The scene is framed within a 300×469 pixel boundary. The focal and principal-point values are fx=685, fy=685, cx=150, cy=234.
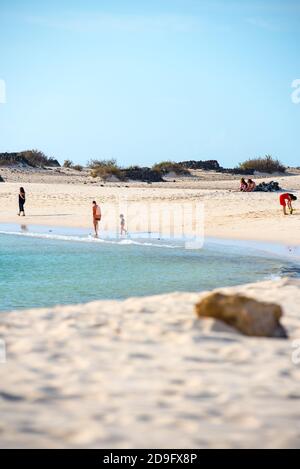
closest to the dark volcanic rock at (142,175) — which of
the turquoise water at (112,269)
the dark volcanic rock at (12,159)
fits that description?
the dark volcanic rock at (12,159)

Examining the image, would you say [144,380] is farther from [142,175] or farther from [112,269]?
[142,175]

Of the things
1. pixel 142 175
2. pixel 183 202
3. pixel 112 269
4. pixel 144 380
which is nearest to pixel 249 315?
pixel 144 380

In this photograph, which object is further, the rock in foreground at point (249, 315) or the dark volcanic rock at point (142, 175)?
the dark volcanic rock at point (142, 175)

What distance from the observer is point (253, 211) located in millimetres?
29547

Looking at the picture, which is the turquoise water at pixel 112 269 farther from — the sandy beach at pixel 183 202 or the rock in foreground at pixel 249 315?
the rock in foreground at pixel 249 315

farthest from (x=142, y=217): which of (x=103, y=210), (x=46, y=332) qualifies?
(x=46, y=332)

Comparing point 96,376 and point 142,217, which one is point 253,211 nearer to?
point 142,217

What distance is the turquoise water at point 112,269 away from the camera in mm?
12352

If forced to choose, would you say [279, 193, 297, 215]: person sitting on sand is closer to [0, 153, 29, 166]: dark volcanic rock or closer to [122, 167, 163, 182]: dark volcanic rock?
[122, 167, 163, 182]: dark volcanic rock

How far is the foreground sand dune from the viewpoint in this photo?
4.41 metres

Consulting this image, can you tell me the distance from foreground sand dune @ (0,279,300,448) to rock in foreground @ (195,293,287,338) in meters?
0.15

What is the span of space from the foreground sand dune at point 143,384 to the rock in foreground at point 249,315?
153 millimetres

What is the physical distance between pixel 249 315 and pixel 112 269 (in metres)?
9.12

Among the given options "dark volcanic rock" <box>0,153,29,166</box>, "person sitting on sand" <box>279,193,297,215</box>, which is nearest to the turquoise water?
"person sitting on sand" <box>279,193,297,215</box>
